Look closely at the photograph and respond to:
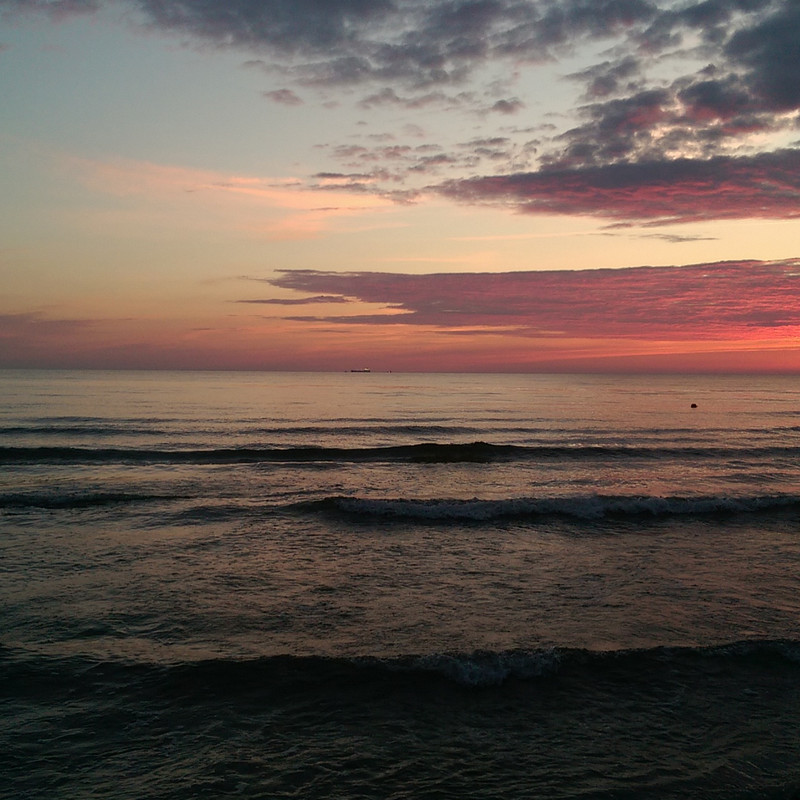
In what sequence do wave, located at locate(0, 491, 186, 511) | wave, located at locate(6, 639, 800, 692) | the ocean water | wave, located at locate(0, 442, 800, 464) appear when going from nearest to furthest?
the ocean water → wave, located at locate(6, 639, 800, 692) → wave, located at locate(0, 491, 186, 511) → wave, located at locate(0, 442, 800, 464)

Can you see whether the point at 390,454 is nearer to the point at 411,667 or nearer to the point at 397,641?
the point at 397,641

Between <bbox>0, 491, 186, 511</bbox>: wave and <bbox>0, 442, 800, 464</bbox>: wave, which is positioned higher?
<bbox>0, 442, 800, 464</bbox>: wave

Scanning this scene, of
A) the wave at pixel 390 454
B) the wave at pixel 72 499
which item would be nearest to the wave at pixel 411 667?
the wave at pixel 72 499

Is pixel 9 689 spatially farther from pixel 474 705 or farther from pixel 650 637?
pixel 650 637

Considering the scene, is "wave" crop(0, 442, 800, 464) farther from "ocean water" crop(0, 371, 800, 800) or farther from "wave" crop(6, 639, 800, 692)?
"wave" crop(6, 639, 800, 692)

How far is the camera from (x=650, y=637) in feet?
35.1

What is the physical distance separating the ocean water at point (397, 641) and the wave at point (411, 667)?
4 cm

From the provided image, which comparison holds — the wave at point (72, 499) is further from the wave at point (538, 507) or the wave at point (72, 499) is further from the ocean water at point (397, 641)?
the wave at point (538, 507)

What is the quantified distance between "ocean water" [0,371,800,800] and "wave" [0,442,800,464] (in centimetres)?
765

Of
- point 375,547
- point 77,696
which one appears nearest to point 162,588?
point 77,696

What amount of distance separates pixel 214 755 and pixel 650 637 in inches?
297

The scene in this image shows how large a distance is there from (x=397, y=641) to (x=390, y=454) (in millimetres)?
26114

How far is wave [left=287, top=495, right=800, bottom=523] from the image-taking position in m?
20.9

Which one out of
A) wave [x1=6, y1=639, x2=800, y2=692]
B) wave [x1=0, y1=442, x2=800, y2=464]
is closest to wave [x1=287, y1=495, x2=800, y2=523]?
wave [x1=6, y1=639, x2=800, y2=692]
